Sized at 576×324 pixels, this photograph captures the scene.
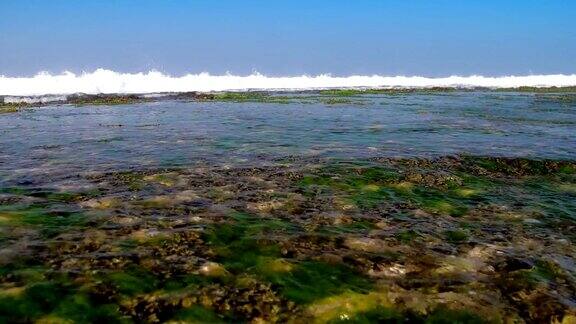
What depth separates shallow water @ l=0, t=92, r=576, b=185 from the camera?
39.3 feet

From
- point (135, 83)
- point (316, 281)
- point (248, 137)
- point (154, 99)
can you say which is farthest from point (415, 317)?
point (135, 83)

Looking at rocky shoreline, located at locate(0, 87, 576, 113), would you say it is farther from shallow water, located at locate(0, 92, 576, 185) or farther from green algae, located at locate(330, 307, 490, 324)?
green algae, located at locate(330, 307, 490, 324)

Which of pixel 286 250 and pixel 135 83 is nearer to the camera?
pixel 286 250

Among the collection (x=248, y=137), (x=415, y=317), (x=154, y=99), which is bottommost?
(x=415, y=317)

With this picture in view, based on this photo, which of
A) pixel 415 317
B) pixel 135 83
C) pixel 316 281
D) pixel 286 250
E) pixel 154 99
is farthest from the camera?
pixel 135 83

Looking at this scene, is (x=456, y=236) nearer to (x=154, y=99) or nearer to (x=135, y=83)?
(x=154, y=99)

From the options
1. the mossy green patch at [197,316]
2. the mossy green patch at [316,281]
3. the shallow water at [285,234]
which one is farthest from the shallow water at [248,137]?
the mossy green patch at [197,316]

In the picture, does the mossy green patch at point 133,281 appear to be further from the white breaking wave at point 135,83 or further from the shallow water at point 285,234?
the white breaking wave at point 135,83

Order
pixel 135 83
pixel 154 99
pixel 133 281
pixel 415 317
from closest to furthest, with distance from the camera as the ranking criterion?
pixel 415 317 < pixel 133 281 < pixel 154 99 < pixel 135 83

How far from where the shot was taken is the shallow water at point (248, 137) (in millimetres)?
11969

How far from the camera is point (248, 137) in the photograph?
1587 centimetres

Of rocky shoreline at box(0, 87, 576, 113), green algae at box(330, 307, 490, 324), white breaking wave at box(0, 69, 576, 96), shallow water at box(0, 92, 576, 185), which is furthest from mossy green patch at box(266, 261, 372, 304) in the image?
white breaking wave at box(0, 69, 576, 96)

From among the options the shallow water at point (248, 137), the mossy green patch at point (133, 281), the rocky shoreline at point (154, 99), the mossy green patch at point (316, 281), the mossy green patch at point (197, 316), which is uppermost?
the rocky shoreline at point (154, 99)

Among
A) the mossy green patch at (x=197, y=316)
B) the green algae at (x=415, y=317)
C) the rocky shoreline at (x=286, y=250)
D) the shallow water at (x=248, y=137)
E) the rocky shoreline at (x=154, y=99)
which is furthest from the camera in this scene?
the rocky shoreline at (x=154, y=99)
